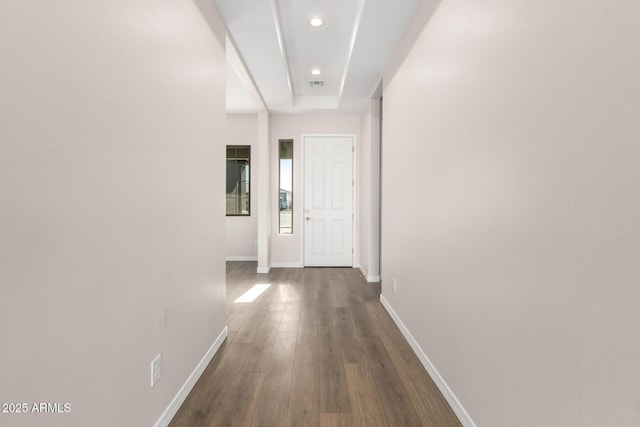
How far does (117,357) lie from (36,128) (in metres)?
0.87

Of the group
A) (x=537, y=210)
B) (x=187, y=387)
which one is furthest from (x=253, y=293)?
(x=537, y=210)

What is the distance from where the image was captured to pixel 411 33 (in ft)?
8.89

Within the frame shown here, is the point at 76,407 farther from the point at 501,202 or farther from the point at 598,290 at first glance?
the point at 501,202

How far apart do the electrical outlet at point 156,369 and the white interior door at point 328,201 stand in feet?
13.8

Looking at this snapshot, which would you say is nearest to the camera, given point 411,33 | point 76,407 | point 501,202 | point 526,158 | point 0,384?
point 0,384

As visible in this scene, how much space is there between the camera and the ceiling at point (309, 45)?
8.68ft

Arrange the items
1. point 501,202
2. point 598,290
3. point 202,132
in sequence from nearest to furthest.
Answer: point 598,290
point 501,202
point 202,132

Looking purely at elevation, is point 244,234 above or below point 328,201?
below

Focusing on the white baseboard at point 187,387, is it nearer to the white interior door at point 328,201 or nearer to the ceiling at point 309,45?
the ceiling at point 309,45

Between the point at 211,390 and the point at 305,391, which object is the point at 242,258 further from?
the point at 305,391

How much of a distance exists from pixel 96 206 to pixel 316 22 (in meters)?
2.70

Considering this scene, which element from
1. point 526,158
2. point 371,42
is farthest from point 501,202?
point 371,42

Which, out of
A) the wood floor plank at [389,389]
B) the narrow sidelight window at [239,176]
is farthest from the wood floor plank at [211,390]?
the narrow sidelight window at [239,176]

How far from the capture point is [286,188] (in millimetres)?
5816
